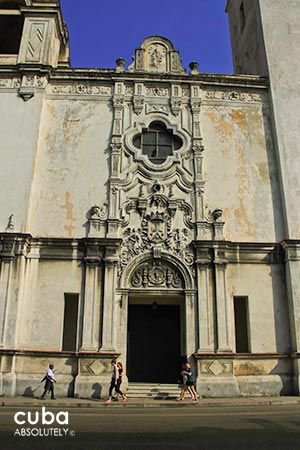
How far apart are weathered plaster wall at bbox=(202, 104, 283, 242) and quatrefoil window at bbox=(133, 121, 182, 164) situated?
5.18ft

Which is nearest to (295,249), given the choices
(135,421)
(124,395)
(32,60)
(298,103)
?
(298,103)

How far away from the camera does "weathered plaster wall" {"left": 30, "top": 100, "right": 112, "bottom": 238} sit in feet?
60.5

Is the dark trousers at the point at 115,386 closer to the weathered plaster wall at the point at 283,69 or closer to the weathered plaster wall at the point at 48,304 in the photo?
the weathered plaster wall at the point at 48,304

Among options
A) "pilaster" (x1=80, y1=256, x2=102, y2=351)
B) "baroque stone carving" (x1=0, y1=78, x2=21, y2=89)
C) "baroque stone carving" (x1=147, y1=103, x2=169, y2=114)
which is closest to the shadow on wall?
"pilaster" (x1=80, y1=256, x2=102, y2=351)

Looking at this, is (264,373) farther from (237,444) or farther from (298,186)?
(237,444)

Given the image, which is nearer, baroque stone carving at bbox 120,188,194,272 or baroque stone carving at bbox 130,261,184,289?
baroque stone carving at bbox 130,261,184,289

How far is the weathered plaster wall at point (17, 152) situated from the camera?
18.1 m

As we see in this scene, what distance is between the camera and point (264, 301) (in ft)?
58.4

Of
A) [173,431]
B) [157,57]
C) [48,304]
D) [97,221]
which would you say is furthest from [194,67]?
[173,431]

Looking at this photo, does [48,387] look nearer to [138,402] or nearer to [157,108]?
[138,402]

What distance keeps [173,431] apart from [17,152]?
14.4m

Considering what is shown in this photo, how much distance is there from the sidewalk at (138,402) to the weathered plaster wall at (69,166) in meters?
6.61

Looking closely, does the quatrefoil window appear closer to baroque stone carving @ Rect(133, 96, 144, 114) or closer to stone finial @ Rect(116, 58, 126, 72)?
baroque stone carving @ Rect(133, 96, 144, 114)

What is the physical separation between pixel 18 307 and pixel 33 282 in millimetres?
1260
